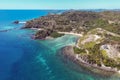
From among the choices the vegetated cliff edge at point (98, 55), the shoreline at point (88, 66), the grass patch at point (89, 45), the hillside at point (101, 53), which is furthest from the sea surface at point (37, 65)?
the grass patch at point (89, 45)

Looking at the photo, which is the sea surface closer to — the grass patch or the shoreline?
the shoreline

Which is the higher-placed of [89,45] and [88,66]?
[89,45]

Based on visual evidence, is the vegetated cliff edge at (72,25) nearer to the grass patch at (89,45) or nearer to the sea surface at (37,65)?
the sea surface at (37,65)

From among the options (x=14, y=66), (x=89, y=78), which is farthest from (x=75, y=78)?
(x=14, y=66)

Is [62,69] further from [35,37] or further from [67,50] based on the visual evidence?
[35,37]

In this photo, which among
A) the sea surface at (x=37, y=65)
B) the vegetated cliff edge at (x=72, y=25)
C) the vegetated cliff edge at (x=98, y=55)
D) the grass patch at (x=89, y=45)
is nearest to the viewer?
the sea surface at (x=37, y=65)

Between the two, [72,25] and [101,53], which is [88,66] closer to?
[101,53]

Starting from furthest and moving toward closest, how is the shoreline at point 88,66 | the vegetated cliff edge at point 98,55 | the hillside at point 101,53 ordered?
the hillside at point 101,53, the vegetated cliff edge at point 98,55, the shoreline at point 88,66

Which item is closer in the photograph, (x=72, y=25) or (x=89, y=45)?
(x=89, y=45)

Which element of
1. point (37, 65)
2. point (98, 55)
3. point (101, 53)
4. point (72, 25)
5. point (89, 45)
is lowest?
point (37, 65)

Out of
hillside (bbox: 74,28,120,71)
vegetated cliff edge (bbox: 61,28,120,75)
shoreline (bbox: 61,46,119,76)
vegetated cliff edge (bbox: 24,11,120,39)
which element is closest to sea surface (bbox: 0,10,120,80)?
shoreline (bbox: 61,46,119,76)

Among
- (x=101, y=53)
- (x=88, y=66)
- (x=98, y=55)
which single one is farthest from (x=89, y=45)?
(x=88, y=66)
